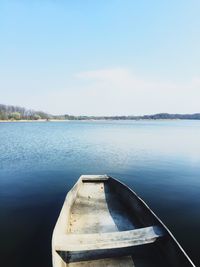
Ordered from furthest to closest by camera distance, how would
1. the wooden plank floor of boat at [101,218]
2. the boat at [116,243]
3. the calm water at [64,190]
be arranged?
the calm water at [64,190]
the wooden plank floor of boat at [101,218]
the boat at [116,243]

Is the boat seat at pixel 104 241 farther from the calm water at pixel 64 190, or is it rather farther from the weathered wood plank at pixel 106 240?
the calm water at pixel 64 190

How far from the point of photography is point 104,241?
6434 mm

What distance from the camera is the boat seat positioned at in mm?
6238

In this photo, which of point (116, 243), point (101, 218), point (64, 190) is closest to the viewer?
point (116, 243)

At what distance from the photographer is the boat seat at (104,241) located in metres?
6.24

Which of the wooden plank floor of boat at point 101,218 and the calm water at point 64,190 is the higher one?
the wooden plank floor of boat at point 101,218

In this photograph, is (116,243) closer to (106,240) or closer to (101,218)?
(106,240)

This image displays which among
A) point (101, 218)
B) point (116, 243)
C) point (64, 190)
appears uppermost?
point (116, 243)

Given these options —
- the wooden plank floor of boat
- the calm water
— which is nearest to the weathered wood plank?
the wooden plank floor of boat

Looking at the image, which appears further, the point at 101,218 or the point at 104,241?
the point at 101,218

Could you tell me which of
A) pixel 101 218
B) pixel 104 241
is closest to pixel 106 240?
pixel 104 241

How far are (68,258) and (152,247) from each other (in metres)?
2.45

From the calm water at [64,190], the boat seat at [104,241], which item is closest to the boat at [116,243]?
the boat seat at [104,241]

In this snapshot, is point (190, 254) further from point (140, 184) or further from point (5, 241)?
point (140, 184)
